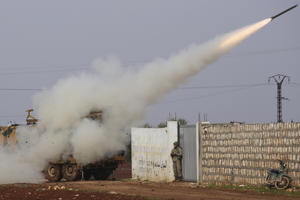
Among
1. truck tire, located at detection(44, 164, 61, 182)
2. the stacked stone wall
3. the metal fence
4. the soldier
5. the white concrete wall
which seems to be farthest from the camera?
truck tire, located at detection(44, 164, 61, 182)

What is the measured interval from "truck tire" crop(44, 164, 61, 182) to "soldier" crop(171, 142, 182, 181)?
7.27 m

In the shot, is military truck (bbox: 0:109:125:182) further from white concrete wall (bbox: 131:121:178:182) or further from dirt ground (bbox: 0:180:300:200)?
dirt ground (bbox: 0:180:300:200)

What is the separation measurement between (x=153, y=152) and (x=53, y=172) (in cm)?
612

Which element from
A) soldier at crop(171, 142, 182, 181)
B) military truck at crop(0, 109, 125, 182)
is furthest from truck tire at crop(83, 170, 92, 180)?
soldier at crop(171, 142, 182, 181)

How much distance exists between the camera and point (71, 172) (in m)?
30.6

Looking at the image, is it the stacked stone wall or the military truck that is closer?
the stacked stone wall

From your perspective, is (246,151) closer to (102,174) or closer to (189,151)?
(189,151)

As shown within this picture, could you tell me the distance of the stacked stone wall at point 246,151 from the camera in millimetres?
21375

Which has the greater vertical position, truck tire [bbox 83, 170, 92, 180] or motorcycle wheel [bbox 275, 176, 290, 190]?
motorcycle wheel [bbox 275, 176, 290, 190]

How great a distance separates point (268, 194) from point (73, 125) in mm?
13076

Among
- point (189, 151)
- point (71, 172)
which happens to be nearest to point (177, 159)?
point (189, 151)

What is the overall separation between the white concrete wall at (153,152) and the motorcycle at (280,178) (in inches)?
288

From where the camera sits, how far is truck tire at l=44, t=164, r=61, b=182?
30.9 meters

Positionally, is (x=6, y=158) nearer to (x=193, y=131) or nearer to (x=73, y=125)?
(x=73, y=125)
